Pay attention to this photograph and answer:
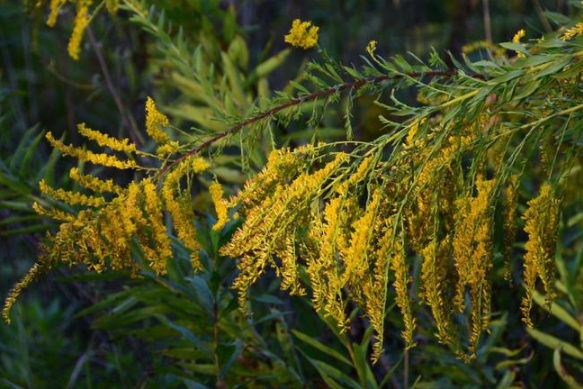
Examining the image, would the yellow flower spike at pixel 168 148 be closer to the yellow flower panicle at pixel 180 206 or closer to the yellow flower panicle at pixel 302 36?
the yellow flower panicle at pixel 180 206

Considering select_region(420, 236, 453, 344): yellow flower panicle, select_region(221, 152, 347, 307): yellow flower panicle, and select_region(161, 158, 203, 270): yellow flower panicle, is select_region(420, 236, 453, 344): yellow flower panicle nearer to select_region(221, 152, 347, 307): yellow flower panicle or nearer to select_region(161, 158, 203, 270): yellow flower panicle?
select_region(221, 152, 347, 307): yellow flower panicle

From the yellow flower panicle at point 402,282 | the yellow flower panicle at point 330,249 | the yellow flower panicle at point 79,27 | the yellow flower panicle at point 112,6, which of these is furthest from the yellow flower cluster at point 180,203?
the yellow flower panicle at point 112,6

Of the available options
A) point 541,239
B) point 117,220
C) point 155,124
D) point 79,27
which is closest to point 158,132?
point 155,124

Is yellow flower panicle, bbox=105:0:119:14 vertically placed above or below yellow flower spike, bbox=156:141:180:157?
above

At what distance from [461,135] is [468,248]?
0.14 m

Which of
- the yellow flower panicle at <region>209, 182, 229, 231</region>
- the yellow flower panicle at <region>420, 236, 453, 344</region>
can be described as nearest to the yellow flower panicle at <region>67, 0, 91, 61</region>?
the yellow flower panicle at <region>209, 182, 229, 231</region>

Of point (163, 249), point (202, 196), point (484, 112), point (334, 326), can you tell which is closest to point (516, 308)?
point (334, 326)

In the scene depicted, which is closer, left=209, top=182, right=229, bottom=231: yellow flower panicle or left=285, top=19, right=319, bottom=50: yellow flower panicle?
left=209, top=182, right=229, bottom=231: yellow flower panicle

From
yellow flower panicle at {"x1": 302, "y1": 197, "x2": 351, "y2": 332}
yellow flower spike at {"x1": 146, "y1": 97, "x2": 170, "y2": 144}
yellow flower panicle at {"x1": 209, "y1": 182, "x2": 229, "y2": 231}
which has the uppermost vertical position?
yellow flower spike at {"x1": 146, "y1": 97, "x2": 170, "y2": 144}

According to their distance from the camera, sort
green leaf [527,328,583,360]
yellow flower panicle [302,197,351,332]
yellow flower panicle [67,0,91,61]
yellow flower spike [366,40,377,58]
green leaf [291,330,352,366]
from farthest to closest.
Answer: yellow flower panicle [67,0,91,61] < green leaf [527,328,583,360] < green leaf [291,330,352,366] < yellow flower spike [366,40,377,58] < yellow flower panicle [302,197,351,332]

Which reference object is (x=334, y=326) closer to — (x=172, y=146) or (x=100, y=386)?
(x=172, y=146)

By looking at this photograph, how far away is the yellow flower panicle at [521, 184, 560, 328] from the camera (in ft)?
3.17

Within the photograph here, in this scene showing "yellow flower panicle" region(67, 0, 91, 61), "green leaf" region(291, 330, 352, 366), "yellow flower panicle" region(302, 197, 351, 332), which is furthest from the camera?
"yellow flower panicle" region(67, 0, 91, 61)

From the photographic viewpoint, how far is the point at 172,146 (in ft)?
3.30
